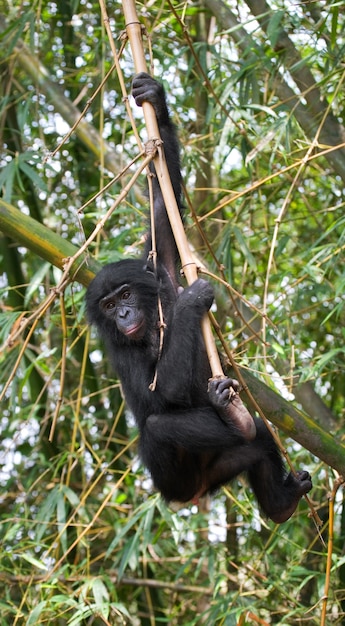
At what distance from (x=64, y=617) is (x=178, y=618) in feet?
5.77

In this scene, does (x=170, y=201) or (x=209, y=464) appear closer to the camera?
(x=170, y=201)

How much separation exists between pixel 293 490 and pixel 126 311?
102 cm

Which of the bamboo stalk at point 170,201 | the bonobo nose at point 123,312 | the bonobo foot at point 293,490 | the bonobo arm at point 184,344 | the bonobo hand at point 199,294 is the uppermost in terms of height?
the bamboo stalk at point 170,201

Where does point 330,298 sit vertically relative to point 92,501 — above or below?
above

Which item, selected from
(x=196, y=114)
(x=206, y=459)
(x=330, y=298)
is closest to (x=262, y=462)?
(x=206, y=459)

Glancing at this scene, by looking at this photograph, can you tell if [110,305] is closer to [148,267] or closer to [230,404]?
[148,267]

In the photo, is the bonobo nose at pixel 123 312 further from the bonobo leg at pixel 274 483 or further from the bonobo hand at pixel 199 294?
the bonobo leg at pixel 274 483

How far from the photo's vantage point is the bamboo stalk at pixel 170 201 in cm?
253

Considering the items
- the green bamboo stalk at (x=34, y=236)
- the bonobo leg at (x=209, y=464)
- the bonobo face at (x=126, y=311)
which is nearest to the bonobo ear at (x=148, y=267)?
the bonobo face at (x=126, y=311)

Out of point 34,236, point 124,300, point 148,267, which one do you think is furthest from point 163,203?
point 34,236

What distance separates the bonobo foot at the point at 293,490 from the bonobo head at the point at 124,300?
868 millimetres

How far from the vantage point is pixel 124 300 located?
135 inches

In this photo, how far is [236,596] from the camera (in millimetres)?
4234

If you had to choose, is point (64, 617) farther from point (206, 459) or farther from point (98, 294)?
point (98, 294)
